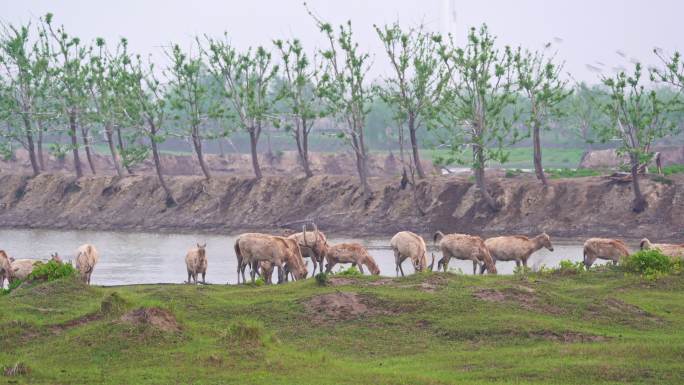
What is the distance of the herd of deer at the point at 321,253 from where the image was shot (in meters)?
28.4

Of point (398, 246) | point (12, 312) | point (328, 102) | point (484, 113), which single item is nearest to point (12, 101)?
point (328, 102)

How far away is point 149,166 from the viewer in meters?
86.1

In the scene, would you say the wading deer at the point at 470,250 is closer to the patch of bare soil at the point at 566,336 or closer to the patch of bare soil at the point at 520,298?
the patch of bare soil at the point at 520,298

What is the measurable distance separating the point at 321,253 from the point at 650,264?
9201mm

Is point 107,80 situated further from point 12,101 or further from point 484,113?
point 484,113

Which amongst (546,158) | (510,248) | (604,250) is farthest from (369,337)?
(546,158)

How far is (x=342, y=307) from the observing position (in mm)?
21141

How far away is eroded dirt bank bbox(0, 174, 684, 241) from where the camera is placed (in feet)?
162

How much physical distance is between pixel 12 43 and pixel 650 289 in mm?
53415

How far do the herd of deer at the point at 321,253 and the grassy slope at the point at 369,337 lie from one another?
4057 mm

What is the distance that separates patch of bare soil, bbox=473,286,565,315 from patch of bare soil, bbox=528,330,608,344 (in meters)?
1.70

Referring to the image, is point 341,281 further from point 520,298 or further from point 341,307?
point 520,298

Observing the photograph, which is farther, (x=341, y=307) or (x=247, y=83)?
(x=247, y=83)

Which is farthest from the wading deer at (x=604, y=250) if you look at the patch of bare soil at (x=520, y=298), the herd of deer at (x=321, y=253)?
the patch of bare soil at (x=520, y=298)
